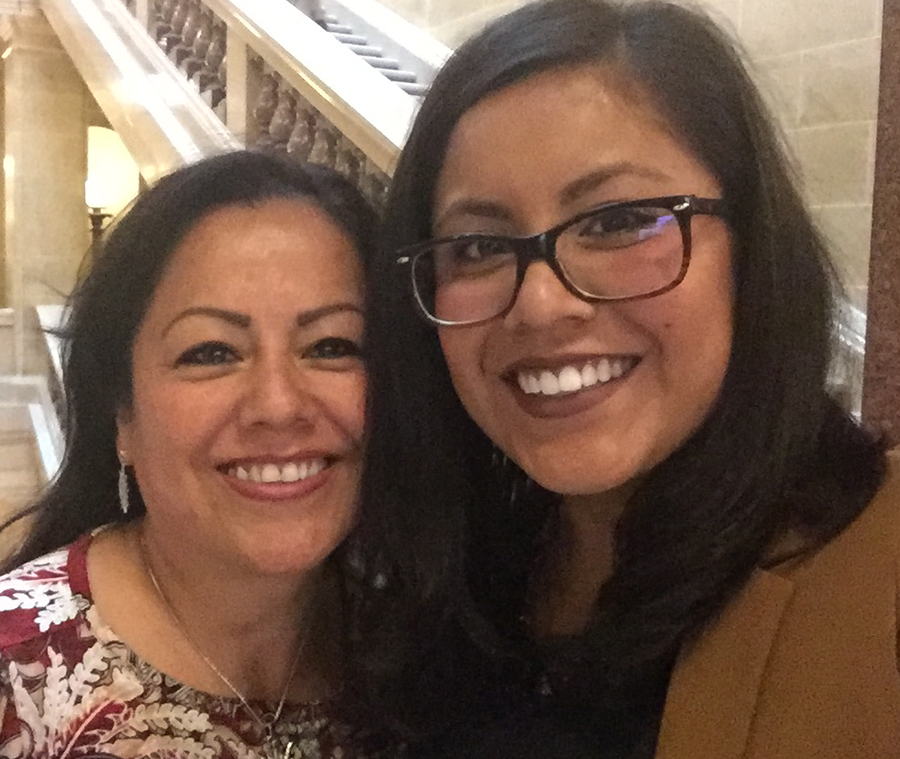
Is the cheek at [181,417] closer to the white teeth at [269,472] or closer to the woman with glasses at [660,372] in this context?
the white teeth at [269,472]

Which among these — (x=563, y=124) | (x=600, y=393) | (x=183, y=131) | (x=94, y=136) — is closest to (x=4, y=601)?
(x=600, y=393)

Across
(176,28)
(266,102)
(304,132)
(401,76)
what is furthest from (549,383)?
(176,28)

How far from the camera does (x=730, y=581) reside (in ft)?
3.87

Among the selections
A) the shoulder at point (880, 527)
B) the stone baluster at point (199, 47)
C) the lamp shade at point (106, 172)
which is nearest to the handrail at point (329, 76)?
the stone baluster at point (199, 47)

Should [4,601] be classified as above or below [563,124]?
below

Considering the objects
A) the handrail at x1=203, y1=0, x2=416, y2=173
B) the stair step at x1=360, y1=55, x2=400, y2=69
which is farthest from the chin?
the stair step at x1=360, y1=55, x2=400, y2=69

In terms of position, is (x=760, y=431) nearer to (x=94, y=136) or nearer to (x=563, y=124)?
(x=563, y=124)

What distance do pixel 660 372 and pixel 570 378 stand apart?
10 centimetres

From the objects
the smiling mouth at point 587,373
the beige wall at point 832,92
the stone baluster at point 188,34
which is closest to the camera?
the smiling mouth at point 587,373

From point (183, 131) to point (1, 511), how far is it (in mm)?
1883

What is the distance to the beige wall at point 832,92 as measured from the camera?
3.31 metres

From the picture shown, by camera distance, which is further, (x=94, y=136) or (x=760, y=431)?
(x=94, y=136)

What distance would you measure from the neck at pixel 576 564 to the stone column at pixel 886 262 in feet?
1.51

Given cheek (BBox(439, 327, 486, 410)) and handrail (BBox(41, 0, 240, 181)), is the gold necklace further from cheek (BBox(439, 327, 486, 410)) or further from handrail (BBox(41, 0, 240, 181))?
handrail (BBox(41, 0, 240, 181))
